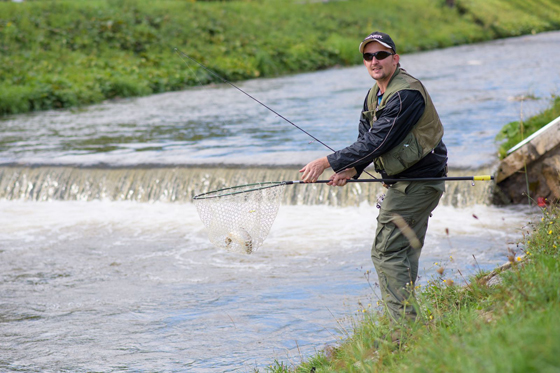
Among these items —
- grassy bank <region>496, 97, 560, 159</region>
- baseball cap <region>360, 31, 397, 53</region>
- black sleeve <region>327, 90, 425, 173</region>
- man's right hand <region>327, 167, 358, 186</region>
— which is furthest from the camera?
grassy bank <region>496, 97, 560, 159</region>

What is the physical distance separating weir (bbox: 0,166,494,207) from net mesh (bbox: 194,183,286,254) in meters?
4.48

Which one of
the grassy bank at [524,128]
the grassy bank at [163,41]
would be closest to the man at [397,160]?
the grassy bank at [524,128]

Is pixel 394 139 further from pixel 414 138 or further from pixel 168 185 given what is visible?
pixel 168 185

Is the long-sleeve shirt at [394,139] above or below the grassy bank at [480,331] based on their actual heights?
above

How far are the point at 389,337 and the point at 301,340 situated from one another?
68.0 inches

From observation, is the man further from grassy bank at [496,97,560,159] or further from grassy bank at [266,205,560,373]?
grassy bank at [496,97,560,159]

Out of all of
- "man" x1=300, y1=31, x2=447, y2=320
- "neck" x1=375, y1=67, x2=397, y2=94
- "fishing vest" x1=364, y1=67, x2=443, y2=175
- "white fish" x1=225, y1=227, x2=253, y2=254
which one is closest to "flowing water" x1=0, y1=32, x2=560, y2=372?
"man" x1=300, y1=31, x2=447, y2=320

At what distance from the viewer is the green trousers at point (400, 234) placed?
443cm

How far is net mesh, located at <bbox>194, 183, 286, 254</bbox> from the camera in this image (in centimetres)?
499

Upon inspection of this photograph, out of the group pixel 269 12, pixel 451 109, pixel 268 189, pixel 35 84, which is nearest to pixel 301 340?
pixel 268 189

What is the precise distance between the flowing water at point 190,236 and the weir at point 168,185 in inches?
0.8

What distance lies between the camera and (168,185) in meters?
10.4

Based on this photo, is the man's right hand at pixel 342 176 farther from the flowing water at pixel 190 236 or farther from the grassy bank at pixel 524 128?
the grassy bank at pixel 524 128

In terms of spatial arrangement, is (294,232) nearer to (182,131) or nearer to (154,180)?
(154,180)
